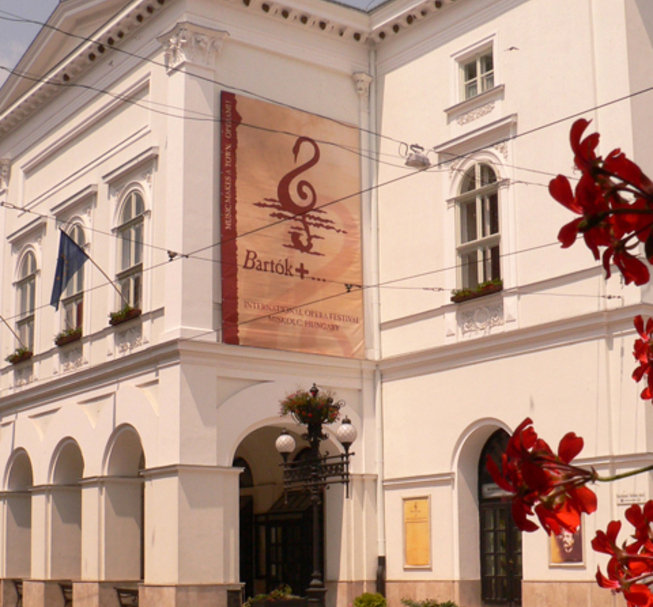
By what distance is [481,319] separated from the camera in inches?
784

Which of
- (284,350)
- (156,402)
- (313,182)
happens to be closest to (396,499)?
(284,350)

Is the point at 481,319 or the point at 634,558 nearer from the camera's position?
the point at 634,558

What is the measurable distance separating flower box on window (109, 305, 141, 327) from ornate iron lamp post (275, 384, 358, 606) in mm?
5029

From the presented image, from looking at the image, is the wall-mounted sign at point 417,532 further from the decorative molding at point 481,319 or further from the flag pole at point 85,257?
the flag pole at point 85,257

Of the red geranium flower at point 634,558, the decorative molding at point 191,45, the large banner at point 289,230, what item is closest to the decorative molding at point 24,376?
the large banner at point 289,230

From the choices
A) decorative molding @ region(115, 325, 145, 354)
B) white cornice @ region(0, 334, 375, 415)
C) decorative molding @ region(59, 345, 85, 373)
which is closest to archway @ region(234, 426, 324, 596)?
white cornice @ region(0, 334, 375, 415)

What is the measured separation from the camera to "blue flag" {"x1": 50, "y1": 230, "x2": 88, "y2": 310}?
23172mm

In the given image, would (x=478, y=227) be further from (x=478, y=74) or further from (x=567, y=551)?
(x=567, y=551)

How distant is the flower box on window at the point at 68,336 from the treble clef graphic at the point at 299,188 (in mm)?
5460

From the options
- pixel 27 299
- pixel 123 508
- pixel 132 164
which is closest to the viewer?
pixel 123 508

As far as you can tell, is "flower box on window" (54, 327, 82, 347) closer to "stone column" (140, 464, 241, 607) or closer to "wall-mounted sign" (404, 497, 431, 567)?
"stone column" (140, 464, 241, 607)

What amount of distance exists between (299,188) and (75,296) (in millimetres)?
5838

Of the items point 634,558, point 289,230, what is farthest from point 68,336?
point 634,558

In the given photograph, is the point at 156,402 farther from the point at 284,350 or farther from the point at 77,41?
the point at 77,41
